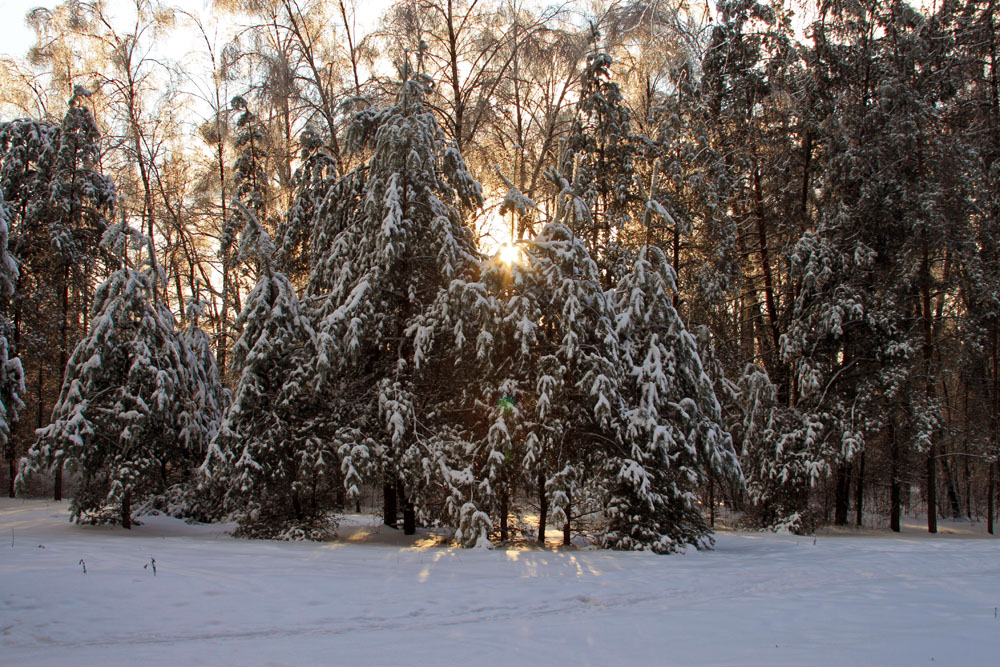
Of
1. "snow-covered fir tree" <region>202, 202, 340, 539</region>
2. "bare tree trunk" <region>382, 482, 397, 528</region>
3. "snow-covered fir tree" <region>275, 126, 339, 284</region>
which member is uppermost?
"snow-covered fir tree" <region>275, 126, 339, 284</region>

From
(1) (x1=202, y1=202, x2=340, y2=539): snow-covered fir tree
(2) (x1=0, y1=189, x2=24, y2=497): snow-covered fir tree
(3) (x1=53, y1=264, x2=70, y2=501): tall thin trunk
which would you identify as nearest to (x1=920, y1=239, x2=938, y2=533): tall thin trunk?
(1) (x1=202, y1=202, x2=340, y2=539): snow-covered fir tree

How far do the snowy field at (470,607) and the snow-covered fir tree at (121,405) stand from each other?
1.58m

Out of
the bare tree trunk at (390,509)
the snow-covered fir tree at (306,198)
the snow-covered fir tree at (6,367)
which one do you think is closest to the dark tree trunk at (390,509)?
the bare tree trunk at (390,509)

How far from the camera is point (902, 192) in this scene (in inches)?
703

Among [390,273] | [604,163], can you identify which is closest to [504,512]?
[390,273]

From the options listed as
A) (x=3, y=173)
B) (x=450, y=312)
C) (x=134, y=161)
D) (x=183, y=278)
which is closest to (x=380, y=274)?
(x=450, y=312)

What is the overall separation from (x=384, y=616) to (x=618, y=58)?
19.7 meters

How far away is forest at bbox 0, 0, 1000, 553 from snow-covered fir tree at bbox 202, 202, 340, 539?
58mm

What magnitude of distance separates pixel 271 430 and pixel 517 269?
5.09m

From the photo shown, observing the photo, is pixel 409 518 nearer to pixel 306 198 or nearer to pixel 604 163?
pixel 306 198

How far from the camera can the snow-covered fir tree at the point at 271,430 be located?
1205cm

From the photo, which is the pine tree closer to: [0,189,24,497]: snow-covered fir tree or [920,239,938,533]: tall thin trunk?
[920,239,938,533]: tall thin trunk

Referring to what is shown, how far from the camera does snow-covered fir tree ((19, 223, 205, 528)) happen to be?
1215cm

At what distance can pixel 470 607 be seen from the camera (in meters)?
7.18
